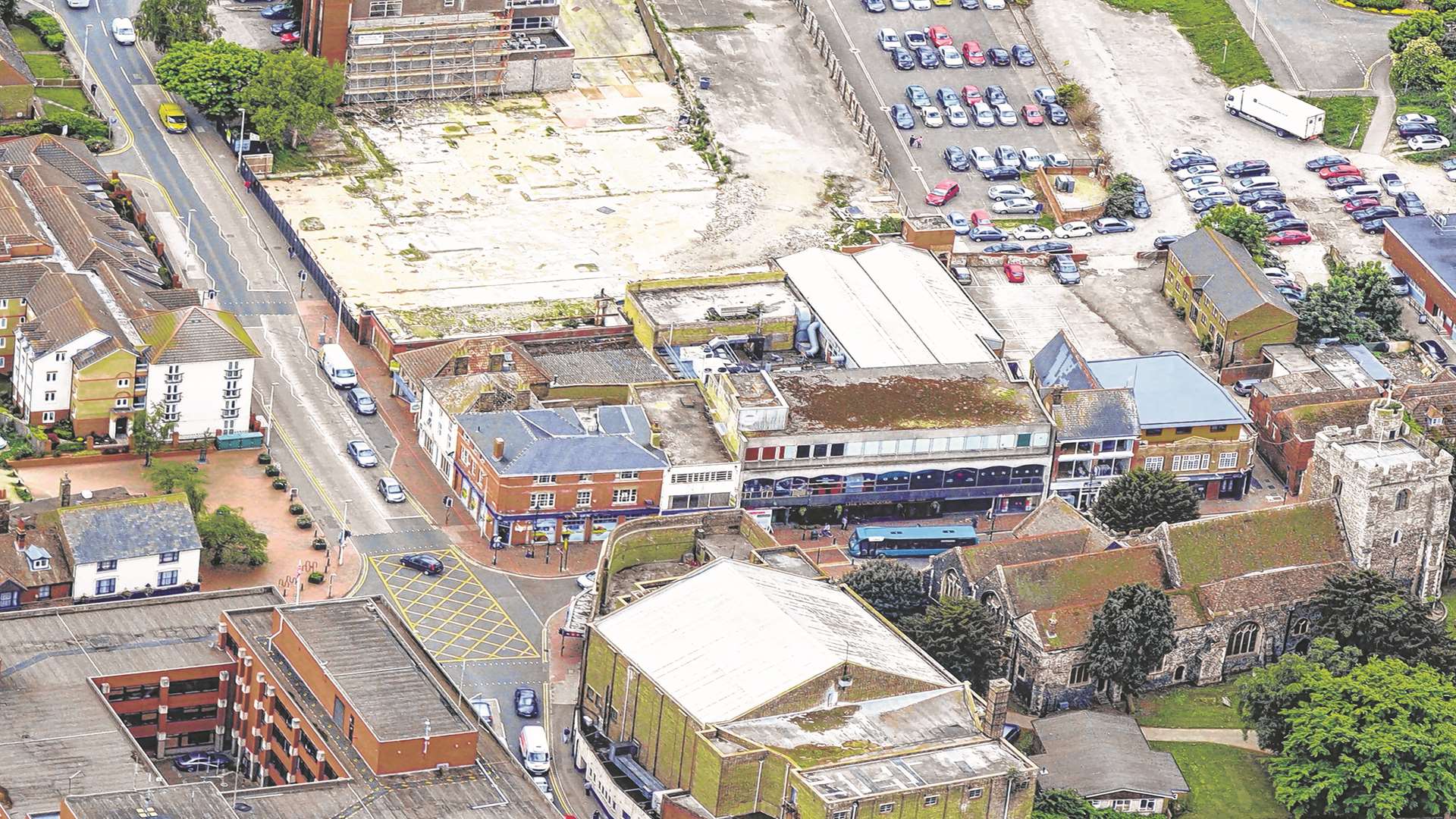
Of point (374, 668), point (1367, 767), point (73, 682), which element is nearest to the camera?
point (374, 668)

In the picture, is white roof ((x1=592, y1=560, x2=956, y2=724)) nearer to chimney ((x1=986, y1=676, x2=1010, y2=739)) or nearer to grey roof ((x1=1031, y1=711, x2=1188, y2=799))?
chimney ((x1=986, y1=676, x2=1010, y2=739))

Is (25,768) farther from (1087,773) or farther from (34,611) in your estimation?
(1087,773)

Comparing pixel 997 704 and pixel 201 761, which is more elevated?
pixel 997 704

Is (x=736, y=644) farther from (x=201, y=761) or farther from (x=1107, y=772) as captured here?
(x=201, y=761)

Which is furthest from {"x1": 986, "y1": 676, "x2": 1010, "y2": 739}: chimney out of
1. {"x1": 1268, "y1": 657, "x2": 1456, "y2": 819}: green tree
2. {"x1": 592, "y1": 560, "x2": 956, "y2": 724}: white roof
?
{"x1": 1268, "y1": 657, "x2": 1456, "y2": 819}: green tree

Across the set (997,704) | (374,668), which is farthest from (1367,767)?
(374,668)
